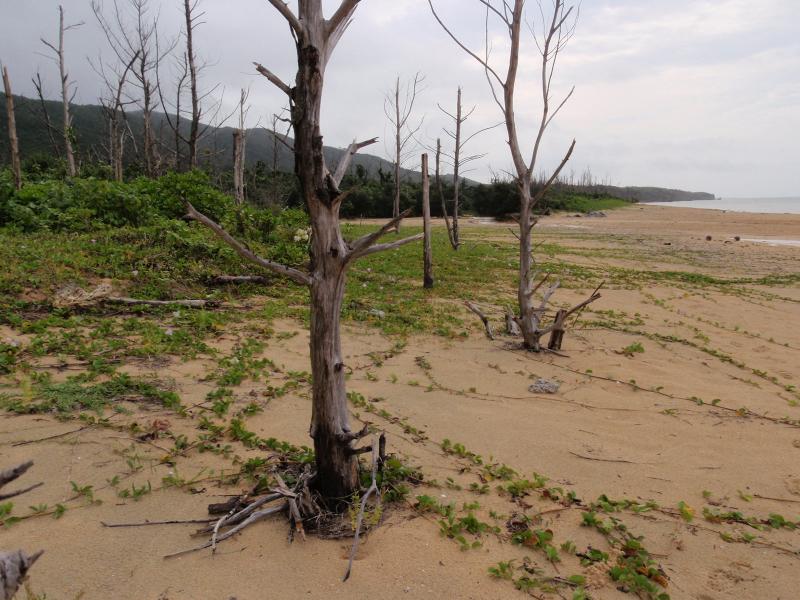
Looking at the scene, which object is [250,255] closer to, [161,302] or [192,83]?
[161,302]

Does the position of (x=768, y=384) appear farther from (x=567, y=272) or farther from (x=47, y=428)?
(x=567, y=272)

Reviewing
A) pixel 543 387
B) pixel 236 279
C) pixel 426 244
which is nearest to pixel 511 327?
pixel 543 387

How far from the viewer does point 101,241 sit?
8.86 metres

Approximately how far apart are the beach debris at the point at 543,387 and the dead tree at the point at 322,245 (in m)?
2.59

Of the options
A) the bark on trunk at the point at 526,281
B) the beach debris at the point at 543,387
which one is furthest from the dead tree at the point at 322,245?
the bark on trunk at the point at 526,281

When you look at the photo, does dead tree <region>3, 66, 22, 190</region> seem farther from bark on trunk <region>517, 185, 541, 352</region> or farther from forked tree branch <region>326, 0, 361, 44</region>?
forked tree branch <region>326, 0, 361, 44</region>

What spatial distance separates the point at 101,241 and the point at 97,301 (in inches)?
121

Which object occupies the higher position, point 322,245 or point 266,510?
point 322,245

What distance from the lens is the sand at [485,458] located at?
7.79 ft

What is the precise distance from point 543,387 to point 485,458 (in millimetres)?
1567

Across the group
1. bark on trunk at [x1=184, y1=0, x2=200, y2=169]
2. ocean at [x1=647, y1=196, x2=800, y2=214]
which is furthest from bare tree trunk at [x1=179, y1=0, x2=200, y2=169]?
ocean at [x1=647, y1=196, x2=800, y2=214]

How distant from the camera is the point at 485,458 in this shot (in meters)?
3.63

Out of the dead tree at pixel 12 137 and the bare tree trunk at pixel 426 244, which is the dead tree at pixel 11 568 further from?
the dead tree at pixel 12 137

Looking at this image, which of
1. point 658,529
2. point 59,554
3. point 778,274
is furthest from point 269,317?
point 778,274
